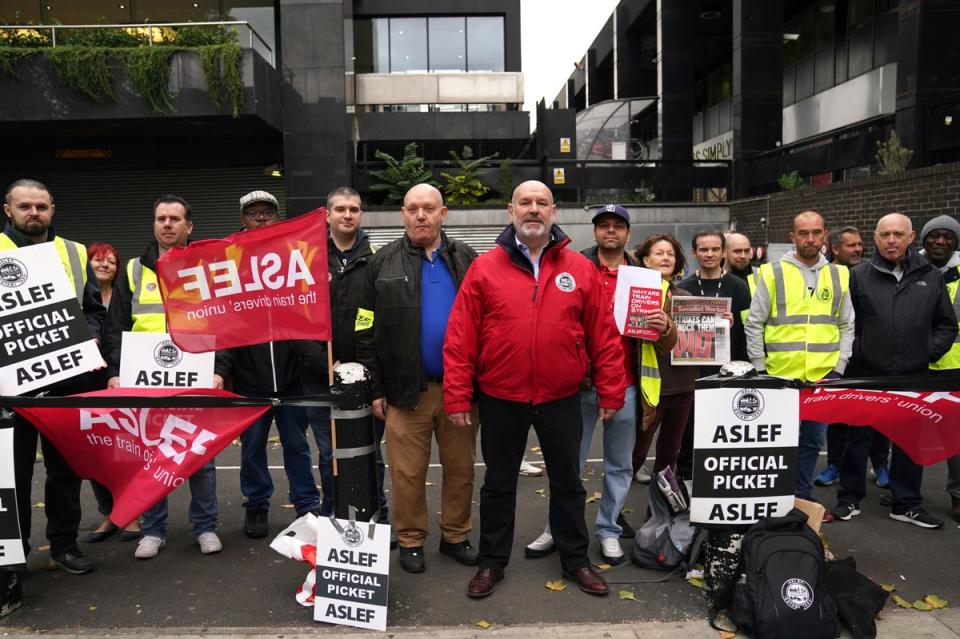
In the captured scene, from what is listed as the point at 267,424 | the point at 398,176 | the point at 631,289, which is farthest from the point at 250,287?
the point at 398,176

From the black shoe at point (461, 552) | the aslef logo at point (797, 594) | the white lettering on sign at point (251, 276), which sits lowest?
the black shoe at point (461, 552)

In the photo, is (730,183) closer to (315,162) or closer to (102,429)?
(315,162)

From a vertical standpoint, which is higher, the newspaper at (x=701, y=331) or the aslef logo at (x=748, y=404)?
the newspaper at (x=701, y=331)

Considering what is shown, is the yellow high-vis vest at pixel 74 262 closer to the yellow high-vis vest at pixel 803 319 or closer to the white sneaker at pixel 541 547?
the white sneaker at pixel 541 547

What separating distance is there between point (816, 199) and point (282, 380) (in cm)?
1246

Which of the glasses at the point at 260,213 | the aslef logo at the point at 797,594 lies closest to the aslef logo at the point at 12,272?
the glasses at the point at 260,213

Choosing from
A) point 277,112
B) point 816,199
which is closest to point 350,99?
point 277,112

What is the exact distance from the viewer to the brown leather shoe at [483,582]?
3996 mm

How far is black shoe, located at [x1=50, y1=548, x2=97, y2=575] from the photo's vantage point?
4410mm

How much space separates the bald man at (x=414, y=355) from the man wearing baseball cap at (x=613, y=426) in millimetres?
769

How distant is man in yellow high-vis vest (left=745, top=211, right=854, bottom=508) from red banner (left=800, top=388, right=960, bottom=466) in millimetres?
651

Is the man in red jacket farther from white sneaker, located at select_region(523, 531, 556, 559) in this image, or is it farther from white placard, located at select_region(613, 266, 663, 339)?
white sneaker, located at select_region(523, 531, 556, 559)

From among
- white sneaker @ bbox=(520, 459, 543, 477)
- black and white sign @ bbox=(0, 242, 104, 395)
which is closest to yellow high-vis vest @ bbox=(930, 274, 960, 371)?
white sneaker @ bbox=(520, 459, 543, 477)

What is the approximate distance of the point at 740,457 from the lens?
12.9 ft
